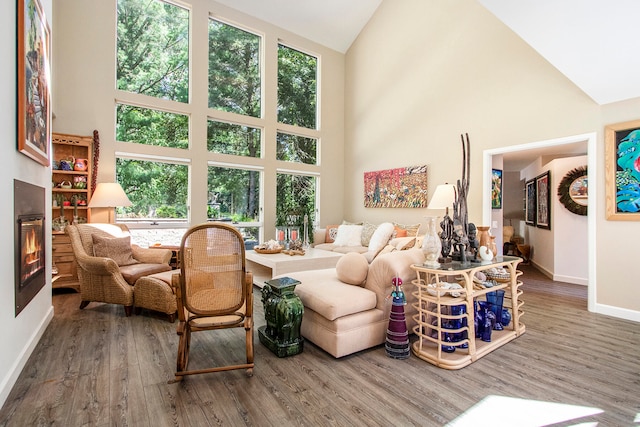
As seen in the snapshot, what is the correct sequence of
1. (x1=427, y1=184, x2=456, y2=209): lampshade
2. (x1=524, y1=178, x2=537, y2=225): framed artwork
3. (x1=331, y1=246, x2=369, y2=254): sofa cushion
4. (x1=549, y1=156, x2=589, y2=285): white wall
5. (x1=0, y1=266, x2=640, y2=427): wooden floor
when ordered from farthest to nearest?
(x1=524, y1=178, x2=537, y2=225): framed artwork → (x1=331, y1=246, x2=369, y2=254): sofa cushion → (x1=549, y1=156, x2=589, y2=285): white wall → (x1=427, y1=184, x2=456, y2=209): lampshade → (x1=0, y1=266, x2=640, y2=427): wooden floor

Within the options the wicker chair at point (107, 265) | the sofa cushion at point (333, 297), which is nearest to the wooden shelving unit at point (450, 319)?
the sofa cushion at point (333, 297)

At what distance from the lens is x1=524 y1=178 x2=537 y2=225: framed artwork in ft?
21.6

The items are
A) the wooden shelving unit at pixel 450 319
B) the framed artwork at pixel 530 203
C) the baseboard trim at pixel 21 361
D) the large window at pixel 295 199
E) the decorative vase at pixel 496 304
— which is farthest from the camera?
the framed artwork at pixel 530 203

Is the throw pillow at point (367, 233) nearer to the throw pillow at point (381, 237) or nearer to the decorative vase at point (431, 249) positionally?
the throw pillow at point (381, 237)

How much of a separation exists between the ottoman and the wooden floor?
31 centimetres

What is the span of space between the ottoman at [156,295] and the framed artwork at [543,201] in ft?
21.0

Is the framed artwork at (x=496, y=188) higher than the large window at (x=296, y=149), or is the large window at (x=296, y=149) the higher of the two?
the large window at (x=296, y=149)

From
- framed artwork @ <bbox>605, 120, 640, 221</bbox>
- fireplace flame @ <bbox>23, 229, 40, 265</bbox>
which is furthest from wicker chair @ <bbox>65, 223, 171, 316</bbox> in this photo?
framed artwork @ <bbox>605, 120, 640, 221</bbox>

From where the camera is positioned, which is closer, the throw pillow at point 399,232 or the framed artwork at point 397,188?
the throw pillow at point 399,232

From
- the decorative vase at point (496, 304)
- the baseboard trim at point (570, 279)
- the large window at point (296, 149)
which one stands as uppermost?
the large window at point (296, 149)

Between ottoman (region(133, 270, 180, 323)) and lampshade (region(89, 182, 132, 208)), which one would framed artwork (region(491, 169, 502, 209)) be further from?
lampshade (region(89, 182, 132, 208))

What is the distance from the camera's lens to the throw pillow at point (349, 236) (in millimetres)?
5934

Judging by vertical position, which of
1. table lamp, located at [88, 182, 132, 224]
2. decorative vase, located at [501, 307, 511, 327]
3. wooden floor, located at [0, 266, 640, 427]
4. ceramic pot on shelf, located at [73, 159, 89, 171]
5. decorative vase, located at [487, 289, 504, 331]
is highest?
ceramic pot on shelf, located at [73, 159, 89, 171]

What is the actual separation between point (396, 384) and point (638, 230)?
3353 millimetres
